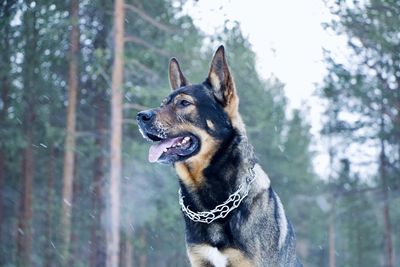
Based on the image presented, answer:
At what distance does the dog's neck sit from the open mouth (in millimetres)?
135

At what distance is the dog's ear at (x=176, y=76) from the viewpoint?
6395mm

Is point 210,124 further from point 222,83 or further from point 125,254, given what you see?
point 125,254

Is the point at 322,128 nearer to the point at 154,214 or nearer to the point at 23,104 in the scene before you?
the point at 154,214

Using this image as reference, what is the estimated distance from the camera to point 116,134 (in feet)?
56.2

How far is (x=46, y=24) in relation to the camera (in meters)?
18.5

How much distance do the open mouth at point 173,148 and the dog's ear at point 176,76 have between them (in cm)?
93

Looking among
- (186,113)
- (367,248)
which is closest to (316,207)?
(367,248)

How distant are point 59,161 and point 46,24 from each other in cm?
1081

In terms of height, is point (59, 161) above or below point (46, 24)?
below

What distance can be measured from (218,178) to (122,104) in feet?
39.7

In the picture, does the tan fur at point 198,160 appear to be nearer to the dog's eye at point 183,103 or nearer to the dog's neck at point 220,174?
the dog's neck at point 220,174

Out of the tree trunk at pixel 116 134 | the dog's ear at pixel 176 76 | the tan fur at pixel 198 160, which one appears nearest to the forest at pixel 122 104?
the tree trunk at pixel 116 134

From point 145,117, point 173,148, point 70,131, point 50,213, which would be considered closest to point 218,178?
point 173,148

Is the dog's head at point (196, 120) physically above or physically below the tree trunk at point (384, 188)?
above
